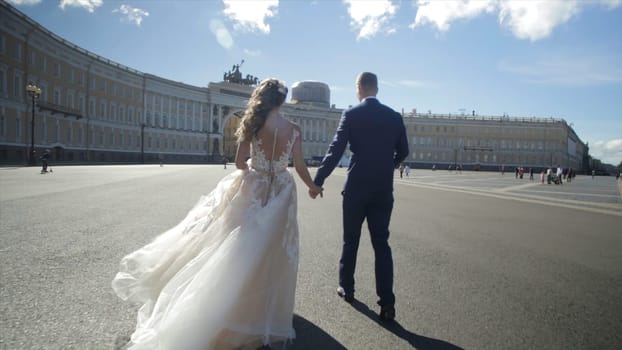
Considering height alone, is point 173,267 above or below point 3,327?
above

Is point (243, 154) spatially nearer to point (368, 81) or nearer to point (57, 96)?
point (368, 81)

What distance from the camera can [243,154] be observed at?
3.29m

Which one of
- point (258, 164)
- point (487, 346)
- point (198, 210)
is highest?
point (258, 164)

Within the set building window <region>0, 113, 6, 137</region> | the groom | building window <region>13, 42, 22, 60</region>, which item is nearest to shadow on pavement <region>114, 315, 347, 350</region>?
the groom

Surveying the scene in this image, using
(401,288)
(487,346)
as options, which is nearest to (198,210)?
(401,288)

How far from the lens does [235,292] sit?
261cm

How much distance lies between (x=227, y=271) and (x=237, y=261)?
96mm

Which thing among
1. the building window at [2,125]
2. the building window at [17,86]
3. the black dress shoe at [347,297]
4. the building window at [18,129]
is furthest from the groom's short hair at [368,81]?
the building window at [17,86]

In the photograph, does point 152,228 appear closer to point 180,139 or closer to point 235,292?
point 235,292

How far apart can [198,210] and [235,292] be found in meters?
1.04

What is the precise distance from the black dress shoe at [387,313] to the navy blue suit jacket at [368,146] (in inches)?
39.9

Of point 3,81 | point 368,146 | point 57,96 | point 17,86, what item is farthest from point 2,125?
point 368,146

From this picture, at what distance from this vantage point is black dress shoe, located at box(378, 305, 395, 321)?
326 centimetres

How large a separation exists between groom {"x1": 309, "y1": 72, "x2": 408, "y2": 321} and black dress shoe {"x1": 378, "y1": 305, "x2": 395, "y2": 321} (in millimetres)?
230
